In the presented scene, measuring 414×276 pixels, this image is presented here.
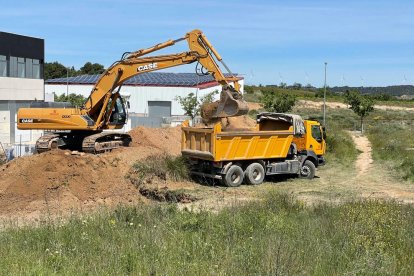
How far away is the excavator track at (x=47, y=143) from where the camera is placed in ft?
76.6

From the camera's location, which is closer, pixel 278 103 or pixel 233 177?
pixel 233 177

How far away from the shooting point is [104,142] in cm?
2375

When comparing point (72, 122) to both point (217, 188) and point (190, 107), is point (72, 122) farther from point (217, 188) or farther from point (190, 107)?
point (190, 107)

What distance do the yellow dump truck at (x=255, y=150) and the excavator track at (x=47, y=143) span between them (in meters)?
6.49

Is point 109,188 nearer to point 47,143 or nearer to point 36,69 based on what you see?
point 47,143

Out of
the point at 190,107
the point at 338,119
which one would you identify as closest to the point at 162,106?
the point at 190,107

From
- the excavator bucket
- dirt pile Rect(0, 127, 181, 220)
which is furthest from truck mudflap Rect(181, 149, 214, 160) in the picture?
dirt pile Rect(0, 127, 181, 220)

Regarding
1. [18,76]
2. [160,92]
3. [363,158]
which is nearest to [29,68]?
[18,76]

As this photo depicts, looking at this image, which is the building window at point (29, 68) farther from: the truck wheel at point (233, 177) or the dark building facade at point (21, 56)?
the truck wheel at point (233, 177)

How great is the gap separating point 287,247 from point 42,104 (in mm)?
20418

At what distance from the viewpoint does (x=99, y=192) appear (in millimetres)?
17266

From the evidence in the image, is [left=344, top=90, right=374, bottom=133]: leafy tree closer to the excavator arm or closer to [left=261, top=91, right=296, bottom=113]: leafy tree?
[left=261, top=91, right=296, bottom=113]: leafy tree

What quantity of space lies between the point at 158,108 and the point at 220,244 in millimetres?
47085

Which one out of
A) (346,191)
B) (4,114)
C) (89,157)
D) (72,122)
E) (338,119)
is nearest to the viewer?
(346,191)
